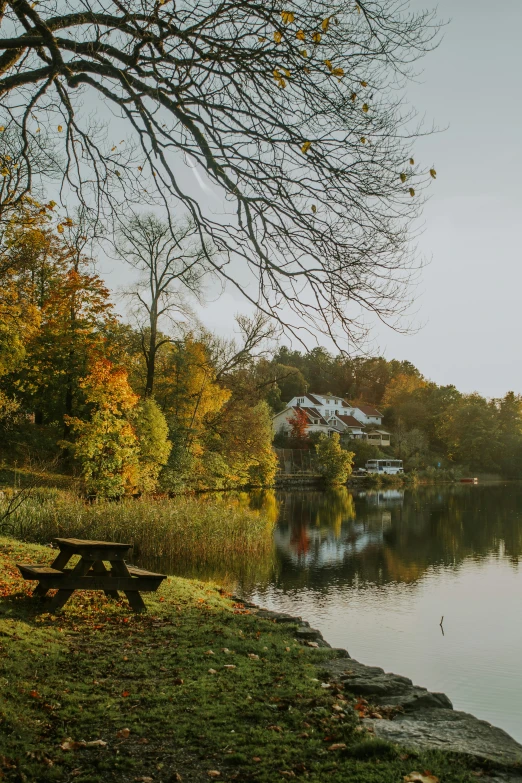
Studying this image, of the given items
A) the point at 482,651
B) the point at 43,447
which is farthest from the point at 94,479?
the point at 482,651

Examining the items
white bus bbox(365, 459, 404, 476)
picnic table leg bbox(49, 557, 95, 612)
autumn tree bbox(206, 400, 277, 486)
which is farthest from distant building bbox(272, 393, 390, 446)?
picnic table leg bbox(49, 557, 95, 612)

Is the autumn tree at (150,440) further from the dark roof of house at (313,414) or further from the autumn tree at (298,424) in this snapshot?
the dark roof of house at (313,414)

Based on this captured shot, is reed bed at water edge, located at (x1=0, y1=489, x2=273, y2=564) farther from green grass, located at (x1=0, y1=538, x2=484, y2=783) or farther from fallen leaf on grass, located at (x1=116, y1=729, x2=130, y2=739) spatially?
fallen leaf on grass, located at (x1=116, y1=729, x2=130, y2=739)

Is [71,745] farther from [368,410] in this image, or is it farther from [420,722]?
[368,410]

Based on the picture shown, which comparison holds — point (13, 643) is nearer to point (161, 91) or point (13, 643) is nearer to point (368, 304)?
point (368, 304)

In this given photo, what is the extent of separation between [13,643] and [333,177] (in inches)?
211

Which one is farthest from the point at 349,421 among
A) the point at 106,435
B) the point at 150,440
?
the point at 106,435

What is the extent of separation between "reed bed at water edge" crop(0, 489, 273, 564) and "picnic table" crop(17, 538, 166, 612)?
794cm

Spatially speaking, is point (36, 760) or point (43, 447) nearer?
point (36, 760)

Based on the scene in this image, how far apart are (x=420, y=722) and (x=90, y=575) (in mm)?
4654

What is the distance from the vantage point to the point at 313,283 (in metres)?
6.13

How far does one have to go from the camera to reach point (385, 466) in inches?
2781

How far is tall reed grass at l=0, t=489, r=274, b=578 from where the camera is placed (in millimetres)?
16859

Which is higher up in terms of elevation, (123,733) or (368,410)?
(368,410)
